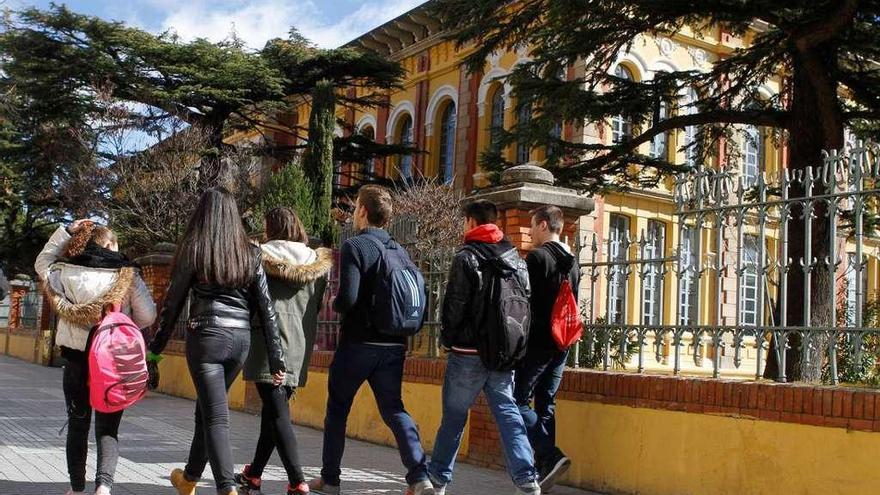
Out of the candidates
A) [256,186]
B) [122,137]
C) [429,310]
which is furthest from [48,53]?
[429,310]

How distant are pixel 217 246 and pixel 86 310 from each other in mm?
1086

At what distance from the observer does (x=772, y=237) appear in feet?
25.5

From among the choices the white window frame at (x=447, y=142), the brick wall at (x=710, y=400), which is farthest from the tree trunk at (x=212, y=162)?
the brick wall at (x=710, y=400)

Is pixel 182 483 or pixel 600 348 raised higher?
pixel 600 348

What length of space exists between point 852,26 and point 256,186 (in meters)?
20.1

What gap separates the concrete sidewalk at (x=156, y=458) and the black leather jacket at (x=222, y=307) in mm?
1348

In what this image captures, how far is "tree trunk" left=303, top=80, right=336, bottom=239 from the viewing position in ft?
87.7

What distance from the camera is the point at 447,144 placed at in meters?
31.0

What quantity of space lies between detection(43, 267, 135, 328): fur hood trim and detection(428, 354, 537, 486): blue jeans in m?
2.11

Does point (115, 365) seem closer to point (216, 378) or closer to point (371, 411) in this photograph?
point (216, 378)

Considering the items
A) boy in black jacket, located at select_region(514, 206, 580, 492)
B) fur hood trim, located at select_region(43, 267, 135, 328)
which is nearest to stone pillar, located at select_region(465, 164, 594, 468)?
boy in black jacket, located at select_region(514, 206, 580, 492)

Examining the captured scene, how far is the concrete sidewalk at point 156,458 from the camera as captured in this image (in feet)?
22.5

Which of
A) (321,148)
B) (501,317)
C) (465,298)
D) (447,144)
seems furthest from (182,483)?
(447,144)

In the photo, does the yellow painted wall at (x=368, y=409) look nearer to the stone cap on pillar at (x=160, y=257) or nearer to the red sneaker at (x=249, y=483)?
the red sneaker at (x=249, y=483)
